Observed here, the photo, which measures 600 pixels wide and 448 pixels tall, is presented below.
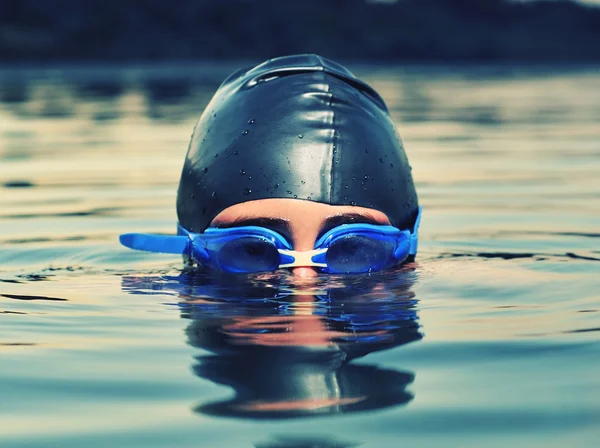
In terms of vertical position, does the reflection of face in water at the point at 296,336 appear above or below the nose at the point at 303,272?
below

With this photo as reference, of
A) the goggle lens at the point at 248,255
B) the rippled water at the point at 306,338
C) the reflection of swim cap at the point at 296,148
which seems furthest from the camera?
the reflection of swim cap at the point at 296,148

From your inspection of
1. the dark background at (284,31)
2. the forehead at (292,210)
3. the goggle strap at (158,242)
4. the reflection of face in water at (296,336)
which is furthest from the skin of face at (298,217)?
the dark background at (284,31)

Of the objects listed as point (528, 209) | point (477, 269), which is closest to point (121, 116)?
point (528, 209)

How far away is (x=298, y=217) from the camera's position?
4910 millimetres

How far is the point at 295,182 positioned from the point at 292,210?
12cm

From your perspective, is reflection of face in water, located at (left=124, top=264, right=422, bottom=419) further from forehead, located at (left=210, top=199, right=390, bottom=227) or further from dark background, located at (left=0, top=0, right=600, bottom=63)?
dark background, located at (left=0, top=0, right=600, bottom=63)

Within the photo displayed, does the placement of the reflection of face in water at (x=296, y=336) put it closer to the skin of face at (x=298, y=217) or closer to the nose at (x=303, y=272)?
the nose at (x=303, y=272)

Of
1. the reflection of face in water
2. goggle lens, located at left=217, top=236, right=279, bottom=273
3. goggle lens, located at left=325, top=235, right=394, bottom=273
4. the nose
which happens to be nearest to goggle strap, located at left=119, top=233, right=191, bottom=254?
the reflection of face in water

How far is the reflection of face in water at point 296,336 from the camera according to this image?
324 centimetres

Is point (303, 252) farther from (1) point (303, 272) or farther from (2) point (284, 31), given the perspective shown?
(2) point (284, 31)

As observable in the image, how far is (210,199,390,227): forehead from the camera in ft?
16.1

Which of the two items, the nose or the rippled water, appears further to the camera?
the nose

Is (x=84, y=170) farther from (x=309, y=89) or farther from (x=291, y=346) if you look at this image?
(x=291, y=346)

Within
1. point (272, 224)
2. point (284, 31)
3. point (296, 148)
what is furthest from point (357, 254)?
point (284, 31)
